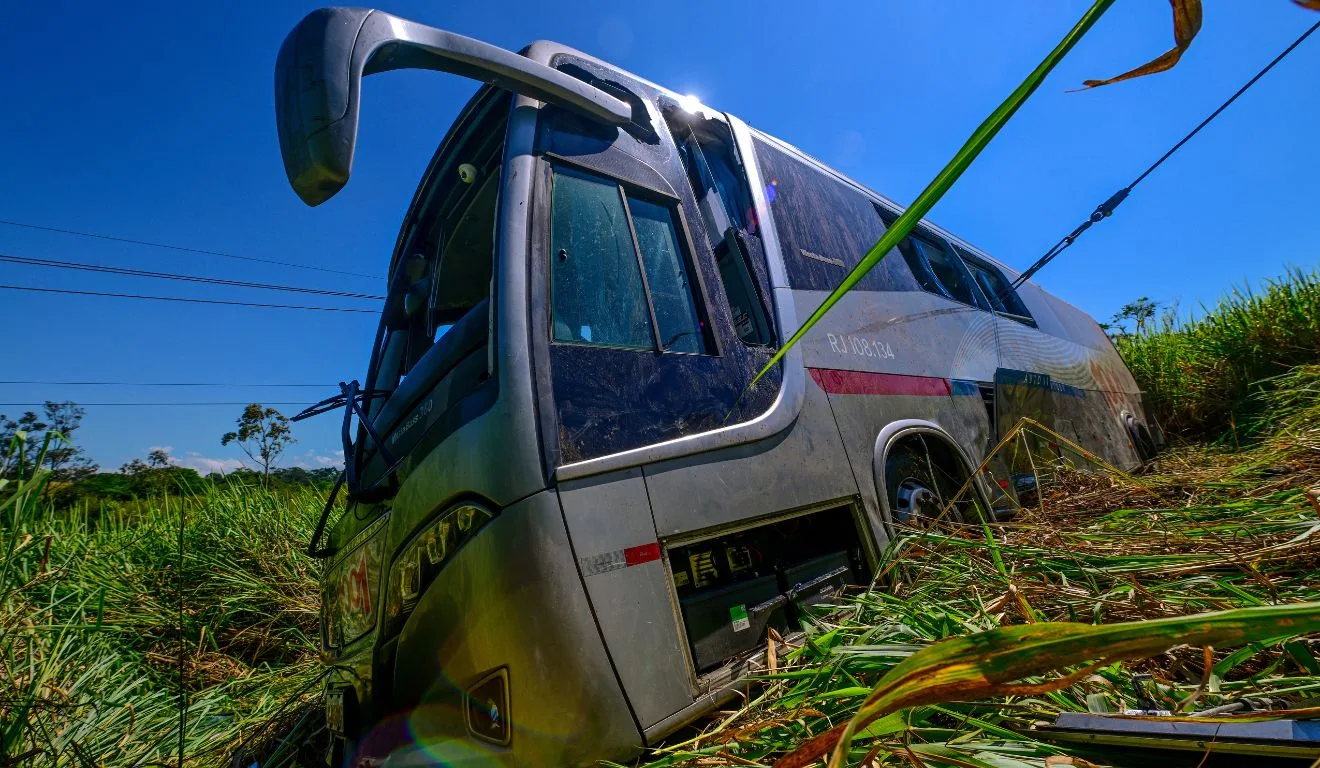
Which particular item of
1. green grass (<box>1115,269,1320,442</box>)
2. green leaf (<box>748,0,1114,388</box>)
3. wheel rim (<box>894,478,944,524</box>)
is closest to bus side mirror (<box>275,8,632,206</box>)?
green leaf (<box>748,0,1114,388</box>)

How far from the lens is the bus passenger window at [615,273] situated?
5.91 feet

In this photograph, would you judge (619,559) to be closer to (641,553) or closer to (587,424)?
(641,553)

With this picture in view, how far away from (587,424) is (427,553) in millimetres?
652

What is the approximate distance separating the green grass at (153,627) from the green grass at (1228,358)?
291 inches

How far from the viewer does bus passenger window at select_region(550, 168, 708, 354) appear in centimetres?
180

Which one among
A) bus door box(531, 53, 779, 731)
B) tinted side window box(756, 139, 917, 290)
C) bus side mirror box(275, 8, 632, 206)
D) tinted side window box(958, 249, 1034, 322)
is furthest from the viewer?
tinted side window box(958, 249, 1034, 322)

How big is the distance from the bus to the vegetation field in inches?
10.5

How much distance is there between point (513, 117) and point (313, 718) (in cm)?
320

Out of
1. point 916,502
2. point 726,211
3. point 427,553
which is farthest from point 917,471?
point 427,553

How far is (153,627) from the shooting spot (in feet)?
13.8

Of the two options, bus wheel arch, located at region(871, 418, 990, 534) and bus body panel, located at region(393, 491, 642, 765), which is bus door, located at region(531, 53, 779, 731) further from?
bus wheel arch, located at region(871, 418, 990, 534)

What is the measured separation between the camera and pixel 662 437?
172 centimetres

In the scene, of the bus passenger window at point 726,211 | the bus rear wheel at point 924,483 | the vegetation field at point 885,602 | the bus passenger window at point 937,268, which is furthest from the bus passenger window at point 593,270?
the bus passenger window at point 937,268

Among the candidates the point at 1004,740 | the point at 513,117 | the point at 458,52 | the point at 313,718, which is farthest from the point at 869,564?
the point at 313,718
